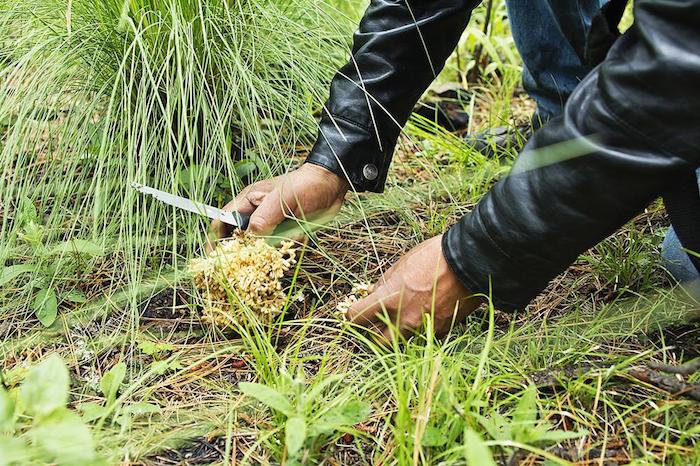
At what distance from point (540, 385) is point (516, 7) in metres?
1.20

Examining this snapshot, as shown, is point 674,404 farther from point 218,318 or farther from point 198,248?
point 198,248

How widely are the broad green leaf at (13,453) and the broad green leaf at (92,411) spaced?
146 millimetres

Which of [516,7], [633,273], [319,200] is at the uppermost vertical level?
[516,7]

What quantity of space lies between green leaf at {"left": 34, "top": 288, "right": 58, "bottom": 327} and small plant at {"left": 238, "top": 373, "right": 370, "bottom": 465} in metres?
0.58

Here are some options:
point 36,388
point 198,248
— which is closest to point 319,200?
point 198,248

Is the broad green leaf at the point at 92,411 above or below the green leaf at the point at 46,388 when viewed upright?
below

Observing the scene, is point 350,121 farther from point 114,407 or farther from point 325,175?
point 114,407

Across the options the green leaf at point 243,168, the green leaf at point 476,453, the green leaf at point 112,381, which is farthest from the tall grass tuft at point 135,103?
the green leaf at point 476,453

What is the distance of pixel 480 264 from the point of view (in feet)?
4.11

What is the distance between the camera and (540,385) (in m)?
→ 1.21

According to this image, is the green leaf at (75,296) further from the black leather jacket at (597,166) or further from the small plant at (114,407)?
the black leather jacket at (597,166)

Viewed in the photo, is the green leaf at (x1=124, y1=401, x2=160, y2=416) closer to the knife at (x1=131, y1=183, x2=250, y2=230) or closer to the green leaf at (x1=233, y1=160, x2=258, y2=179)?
the knife at (x1=131, y1=183, x2=250, y2=230)

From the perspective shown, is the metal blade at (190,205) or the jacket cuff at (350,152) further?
the jacket cuff at (350,152)

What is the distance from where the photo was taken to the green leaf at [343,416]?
1.07 meters
